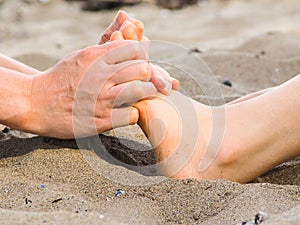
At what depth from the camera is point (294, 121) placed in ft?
5.40

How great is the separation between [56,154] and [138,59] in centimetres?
36

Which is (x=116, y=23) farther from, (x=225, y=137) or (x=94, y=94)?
(x=225, y=137)

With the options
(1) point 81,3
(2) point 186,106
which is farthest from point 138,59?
(1) point 81,3

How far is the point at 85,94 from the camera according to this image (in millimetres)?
1605

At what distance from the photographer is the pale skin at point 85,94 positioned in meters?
Answer: 1.60

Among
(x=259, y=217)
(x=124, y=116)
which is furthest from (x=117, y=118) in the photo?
(x=259, y=217)

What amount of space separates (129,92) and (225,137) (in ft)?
1.02

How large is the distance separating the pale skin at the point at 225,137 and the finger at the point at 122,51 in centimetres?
7

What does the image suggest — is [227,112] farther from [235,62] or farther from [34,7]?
[34,7]

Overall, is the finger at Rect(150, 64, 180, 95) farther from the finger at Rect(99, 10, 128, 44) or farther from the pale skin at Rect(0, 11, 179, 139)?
the finger at Rect(99, 10, 128, 44)

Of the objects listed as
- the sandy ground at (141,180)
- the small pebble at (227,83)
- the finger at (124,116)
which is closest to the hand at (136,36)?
the finger at (124,116)

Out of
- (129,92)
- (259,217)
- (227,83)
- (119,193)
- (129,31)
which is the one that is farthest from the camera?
(227,83)

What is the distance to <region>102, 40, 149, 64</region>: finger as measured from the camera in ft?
5.29

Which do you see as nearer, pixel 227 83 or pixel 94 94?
pixel 94 94
